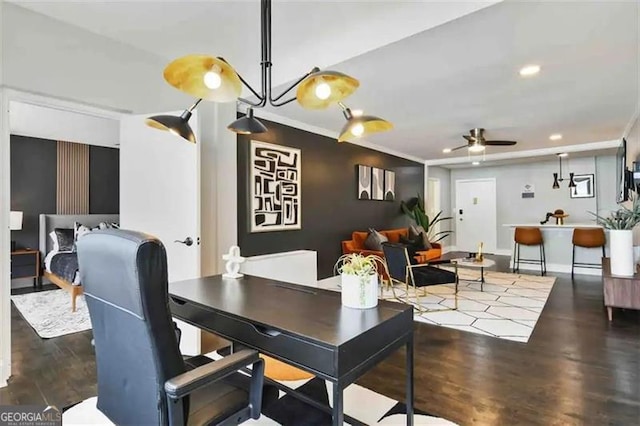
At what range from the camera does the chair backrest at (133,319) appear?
1.03m

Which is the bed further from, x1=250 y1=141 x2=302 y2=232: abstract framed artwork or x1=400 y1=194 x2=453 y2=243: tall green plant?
x1=400 y1=194 x2=453 y2=243: tall green plant

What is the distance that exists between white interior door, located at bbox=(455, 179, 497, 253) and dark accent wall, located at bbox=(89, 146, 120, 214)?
8.52m

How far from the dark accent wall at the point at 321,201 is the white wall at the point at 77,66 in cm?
118

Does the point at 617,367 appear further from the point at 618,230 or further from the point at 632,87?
the point at 632,87

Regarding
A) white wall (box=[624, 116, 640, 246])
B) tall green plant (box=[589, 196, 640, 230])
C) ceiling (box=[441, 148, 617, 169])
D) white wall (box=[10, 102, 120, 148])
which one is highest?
white wall (box=[10, 102, 120, 148])

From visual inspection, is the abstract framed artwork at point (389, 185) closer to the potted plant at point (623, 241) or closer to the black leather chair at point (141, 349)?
the potted plant at point (623, 241)

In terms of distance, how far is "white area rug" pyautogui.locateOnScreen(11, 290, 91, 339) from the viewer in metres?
3.44

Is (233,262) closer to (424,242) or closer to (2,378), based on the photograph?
(2,378)

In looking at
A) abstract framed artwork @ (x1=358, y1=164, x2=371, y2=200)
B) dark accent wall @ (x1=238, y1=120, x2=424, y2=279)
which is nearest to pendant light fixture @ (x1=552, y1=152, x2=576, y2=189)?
dark accent wall @ (x1=238, y1=120, x2=424, y2=279)

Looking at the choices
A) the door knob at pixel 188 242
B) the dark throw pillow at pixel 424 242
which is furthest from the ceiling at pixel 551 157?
the door knob at pixel 188 242

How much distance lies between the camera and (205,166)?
11.3 feet

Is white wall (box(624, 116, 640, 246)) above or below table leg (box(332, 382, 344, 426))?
above

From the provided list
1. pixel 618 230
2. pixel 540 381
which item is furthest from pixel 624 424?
pixel 618 230

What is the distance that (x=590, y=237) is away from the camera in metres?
5.78
